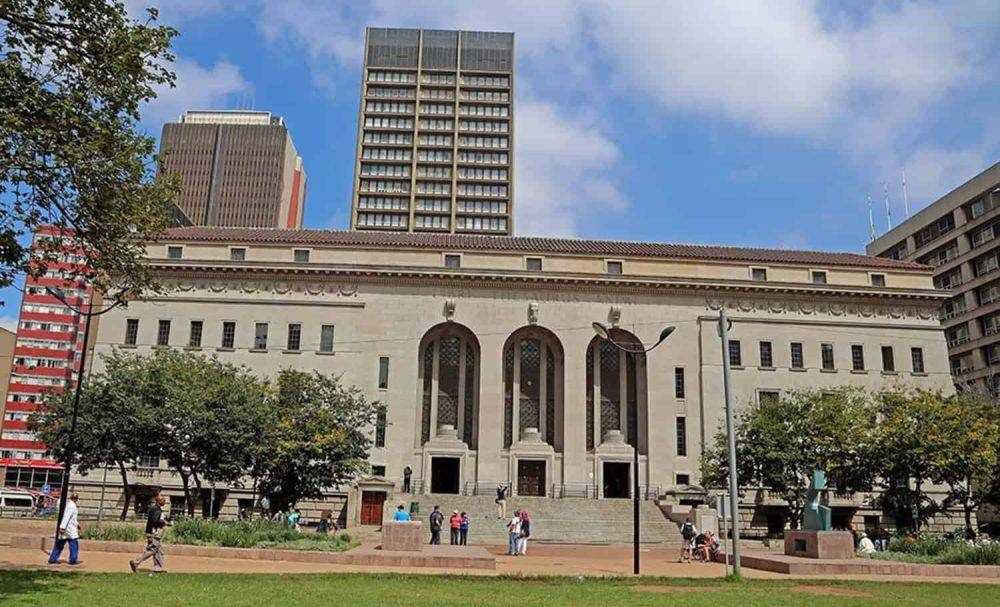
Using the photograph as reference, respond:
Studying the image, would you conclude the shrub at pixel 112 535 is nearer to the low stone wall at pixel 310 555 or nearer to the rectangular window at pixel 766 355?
the low stone wall at pixel 310 555

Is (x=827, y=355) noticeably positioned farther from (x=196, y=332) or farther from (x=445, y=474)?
(x=196, y=332)

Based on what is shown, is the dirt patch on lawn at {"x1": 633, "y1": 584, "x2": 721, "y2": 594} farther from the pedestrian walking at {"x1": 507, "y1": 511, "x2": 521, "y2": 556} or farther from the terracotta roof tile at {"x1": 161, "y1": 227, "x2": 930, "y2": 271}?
the terracotta roof tile at {"x1": 161, "y1": 227, "x2": 930, "y2": 271}

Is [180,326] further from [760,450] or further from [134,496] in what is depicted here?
[760,450]

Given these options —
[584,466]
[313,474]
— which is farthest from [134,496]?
[584,466]

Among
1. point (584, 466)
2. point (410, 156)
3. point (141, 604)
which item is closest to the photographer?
point (141, 604)

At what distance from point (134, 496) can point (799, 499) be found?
3831cm

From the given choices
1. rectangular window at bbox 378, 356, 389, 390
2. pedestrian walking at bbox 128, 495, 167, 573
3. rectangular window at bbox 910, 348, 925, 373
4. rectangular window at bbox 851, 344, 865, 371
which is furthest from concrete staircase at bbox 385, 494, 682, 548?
rectangular window at bbox 910, 348, 925, 373

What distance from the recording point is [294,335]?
54.2m

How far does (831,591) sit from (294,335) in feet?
137

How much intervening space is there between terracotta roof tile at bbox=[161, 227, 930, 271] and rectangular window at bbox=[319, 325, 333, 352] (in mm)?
6017

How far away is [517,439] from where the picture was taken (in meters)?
54.8

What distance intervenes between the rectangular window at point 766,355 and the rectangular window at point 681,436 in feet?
22.3

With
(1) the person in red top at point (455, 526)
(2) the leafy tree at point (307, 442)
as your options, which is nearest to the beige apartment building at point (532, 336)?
(2) the leafy tree at point (307, 442)

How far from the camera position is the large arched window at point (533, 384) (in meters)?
55.6
